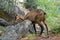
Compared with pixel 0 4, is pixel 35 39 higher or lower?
lower

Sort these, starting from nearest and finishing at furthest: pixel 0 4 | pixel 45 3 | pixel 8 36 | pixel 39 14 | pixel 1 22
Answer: pixel 8 36, pixel 39 14, pixel 1 22, pixel 0 4, pixel 45 3

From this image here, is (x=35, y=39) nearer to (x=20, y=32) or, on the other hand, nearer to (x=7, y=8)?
(x=20, y=32)

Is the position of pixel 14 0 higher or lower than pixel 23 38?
higher

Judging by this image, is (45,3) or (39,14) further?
(45,3)

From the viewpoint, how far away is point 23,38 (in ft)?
26.8

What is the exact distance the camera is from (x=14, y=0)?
10.0 metres

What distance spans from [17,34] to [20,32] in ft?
0.78

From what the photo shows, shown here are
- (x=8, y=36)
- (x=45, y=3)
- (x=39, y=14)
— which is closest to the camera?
(x=8, y=36)

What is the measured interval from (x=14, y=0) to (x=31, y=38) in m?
2.55

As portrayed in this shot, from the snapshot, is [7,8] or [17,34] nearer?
[17,34]

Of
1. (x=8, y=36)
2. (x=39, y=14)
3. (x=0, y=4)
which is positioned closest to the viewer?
(x=8, y=36)

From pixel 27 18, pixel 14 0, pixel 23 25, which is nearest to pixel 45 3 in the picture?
pixel 14 0

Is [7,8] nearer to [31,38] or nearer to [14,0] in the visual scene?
[14,0]

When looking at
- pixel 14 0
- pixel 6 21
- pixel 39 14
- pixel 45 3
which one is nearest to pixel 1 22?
pixel 6 21
